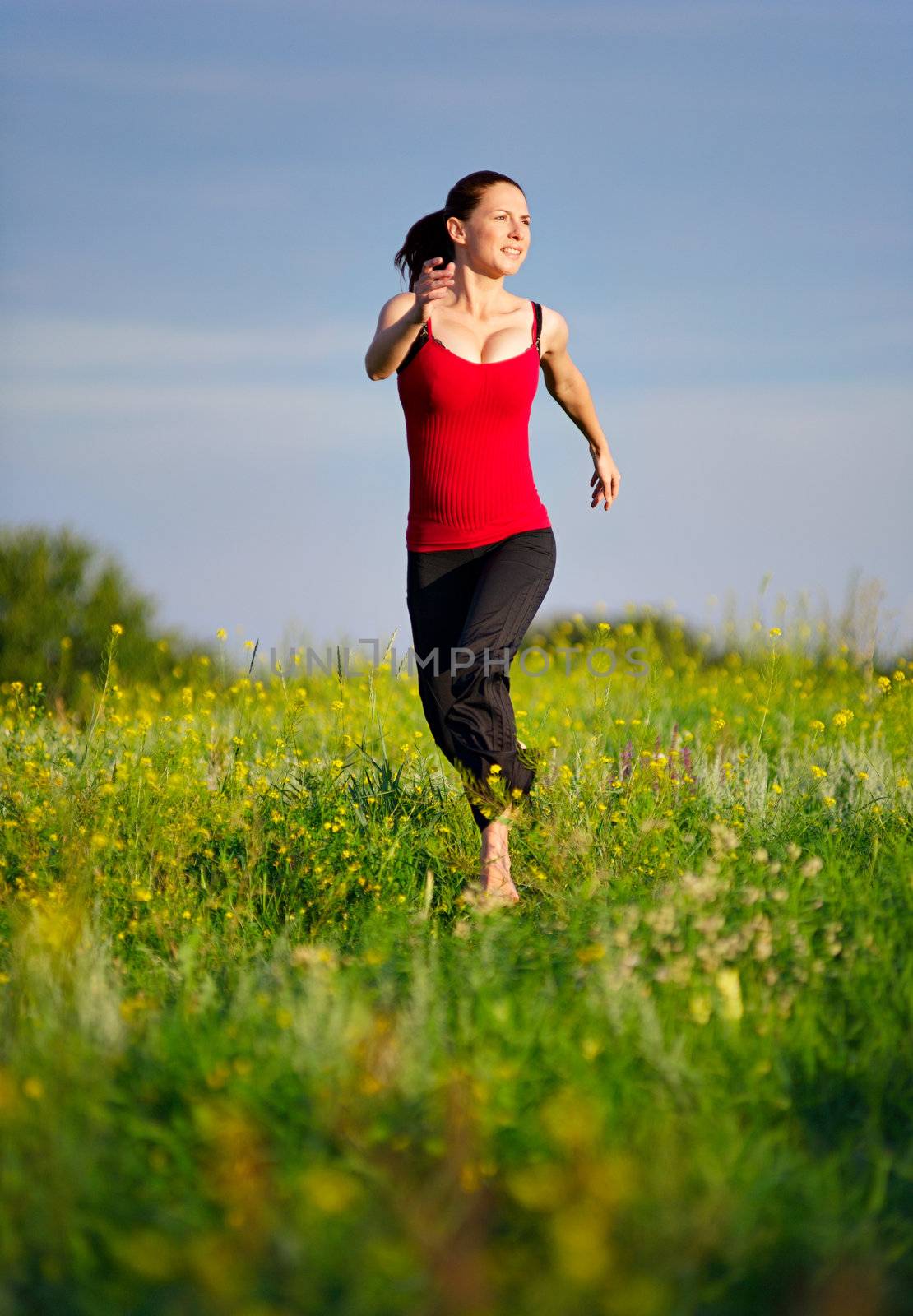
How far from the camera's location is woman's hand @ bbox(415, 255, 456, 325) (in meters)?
4.68

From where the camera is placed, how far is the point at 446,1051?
294cm

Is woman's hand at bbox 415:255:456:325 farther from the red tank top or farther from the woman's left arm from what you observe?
the woman's left arm

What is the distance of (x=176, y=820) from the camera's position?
5.09 m

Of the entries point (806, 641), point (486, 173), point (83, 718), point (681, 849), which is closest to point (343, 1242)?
point (681, 849)

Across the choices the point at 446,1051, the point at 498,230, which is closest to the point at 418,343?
the point at 498,230

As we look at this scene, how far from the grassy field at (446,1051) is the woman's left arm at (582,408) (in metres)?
0.96

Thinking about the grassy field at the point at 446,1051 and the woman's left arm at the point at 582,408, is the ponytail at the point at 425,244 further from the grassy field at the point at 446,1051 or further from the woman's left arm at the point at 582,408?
the grassy field at the point at 446,1051

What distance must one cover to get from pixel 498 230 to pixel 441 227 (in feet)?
1.29

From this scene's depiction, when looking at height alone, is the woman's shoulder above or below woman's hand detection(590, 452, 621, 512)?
above

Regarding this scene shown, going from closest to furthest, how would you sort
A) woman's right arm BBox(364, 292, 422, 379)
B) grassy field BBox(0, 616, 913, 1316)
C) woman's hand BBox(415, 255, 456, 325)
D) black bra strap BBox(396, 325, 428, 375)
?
grassy field BBox(0, 616, 913, 1316)
woman's hand BBox(415, 255, 456, 325)
woman's right arm BBox(364, 292, 422, 379)
black bra strap BBox(396, 325, 428, 375)

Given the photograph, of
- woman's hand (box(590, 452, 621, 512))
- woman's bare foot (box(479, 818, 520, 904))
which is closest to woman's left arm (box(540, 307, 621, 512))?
woman's hand (box(590, 452, 621, 512))

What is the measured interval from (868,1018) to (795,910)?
49 cm

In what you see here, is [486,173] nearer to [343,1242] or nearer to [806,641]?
[343,1242]

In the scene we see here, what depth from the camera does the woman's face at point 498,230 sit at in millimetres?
5039
